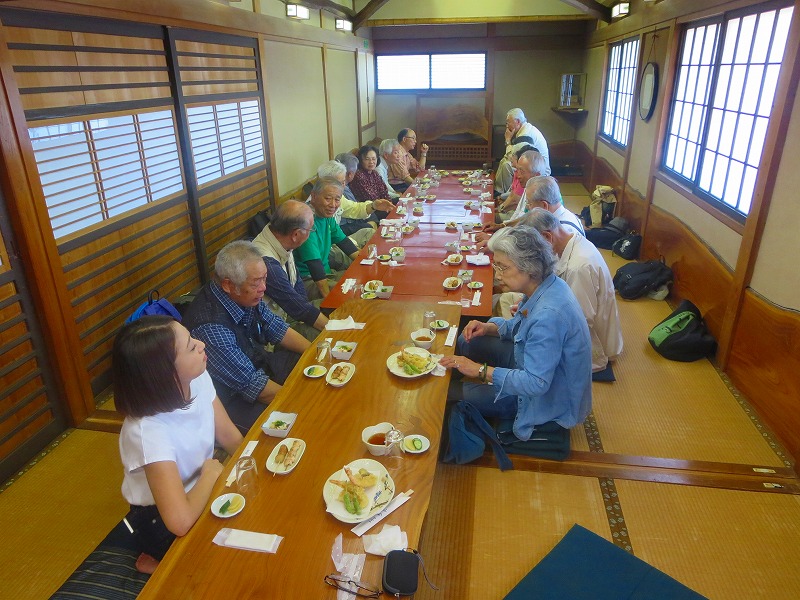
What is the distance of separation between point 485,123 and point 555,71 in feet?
6.19

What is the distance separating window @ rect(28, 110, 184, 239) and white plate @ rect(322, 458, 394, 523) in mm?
2661

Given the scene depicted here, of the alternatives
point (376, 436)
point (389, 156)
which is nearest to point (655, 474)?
point (376, 436)

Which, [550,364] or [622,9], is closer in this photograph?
[550,364]

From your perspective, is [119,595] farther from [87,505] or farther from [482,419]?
[482,419]

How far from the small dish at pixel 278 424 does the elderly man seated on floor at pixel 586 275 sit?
6.42 feet

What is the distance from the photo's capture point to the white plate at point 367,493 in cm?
174

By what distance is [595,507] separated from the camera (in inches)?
107

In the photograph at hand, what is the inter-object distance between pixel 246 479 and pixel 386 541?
1.89 ft

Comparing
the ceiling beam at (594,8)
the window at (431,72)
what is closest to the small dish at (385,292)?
the ceiling beam at (594,8)

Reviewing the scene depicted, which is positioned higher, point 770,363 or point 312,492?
point 312,492

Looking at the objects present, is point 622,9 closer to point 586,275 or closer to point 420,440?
point 586,275

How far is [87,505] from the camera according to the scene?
9.36 feet

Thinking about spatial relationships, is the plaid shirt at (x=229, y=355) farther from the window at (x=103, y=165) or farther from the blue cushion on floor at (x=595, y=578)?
the blue cushion on floor at (x=595, y=578)

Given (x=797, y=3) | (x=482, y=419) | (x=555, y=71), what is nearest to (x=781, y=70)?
(x=797, y=3)
